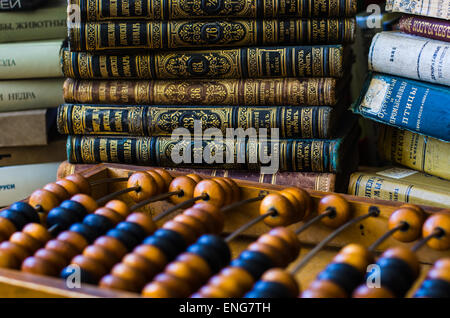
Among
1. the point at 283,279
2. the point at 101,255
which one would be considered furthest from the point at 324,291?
the point at 101,255

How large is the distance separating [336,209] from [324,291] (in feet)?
0.79

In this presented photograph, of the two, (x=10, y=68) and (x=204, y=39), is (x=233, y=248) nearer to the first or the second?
(x=204, y=39)

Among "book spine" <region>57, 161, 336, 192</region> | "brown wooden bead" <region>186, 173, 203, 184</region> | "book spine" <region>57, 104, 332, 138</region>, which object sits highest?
"book spine" <region>57, 104, 332, 138</region>

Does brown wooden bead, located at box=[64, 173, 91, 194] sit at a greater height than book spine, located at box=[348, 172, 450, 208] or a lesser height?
greater

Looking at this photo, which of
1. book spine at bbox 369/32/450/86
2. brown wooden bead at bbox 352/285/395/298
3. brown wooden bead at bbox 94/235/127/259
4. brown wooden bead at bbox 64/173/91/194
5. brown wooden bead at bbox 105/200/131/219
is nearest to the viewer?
brown wooden bead at bbox 352/285/395/298

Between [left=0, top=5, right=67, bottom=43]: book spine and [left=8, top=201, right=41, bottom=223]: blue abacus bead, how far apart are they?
655 millimetres

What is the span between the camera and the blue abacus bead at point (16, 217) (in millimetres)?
755

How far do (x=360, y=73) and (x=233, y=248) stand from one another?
0.69 meters

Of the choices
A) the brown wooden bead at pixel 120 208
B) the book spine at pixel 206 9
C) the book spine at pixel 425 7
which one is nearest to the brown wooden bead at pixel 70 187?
the brown wooden bead at pixel 120 208

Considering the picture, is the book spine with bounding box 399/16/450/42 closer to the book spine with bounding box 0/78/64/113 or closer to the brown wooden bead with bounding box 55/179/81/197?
the brown wooden bead with bounding box 55/179/81/197

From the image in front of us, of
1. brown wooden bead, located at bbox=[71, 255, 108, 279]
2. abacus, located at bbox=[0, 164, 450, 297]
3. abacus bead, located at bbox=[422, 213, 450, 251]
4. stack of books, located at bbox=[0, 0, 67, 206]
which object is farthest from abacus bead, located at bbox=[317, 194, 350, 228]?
stack of books, located at bbox=[0, 0, 67, 206]

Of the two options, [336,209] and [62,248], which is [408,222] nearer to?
[336,209]

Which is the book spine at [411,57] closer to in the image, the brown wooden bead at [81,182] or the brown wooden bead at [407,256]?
the brown wooden bead at [407,256]

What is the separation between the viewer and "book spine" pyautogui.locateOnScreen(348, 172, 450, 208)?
0.98 metres
